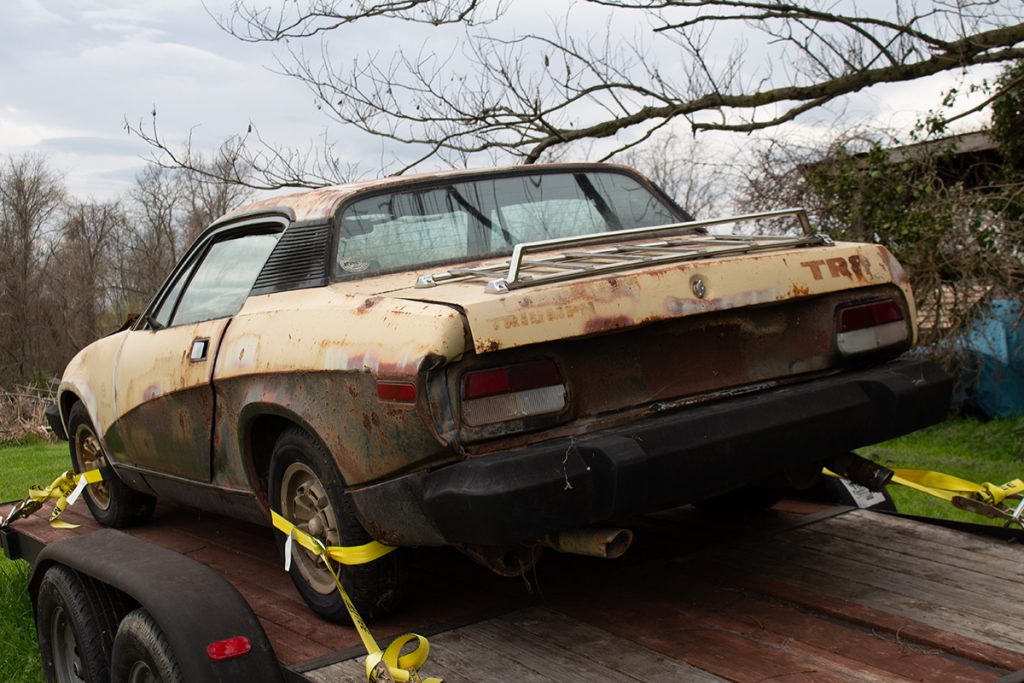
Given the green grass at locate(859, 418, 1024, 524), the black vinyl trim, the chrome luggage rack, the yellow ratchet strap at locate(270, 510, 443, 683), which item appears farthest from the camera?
the green grass at locate(859, 418, 1024, 524)

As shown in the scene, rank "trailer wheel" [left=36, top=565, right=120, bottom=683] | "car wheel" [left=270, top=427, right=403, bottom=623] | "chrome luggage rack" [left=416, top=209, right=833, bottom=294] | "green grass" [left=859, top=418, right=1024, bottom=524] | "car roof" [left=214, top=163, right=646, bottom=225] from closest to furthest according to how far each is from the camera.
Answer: "chrome luggage rack" [left=416, top=209, right=833, bottom=294] < "car wheel" [left=270, top=427, right=403, bottom=623] < "trailer wheel" [left=36, top=565, right=120, bottom=683] < "car roof" [left=214, top=163, right=646, bottom=225] < "green grass" [left=859, top=418, right=1024, bottom=524]

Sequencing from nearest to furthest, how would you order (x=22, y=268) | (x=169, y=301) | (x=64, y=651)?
(x=64, y=651) → (x=169, y=301) → (x=22, y=268)

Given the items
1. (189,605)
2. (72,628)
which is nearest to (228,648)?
(189,605)

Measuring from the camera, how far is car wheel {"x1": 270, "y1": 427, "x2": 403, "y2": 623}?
3.22 metres

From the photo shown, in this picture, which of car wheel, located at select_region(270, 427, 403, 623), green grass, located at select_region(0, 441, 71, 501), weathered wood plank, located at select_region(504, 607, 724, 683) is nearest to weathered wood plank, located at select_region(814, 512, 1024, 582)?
weathered wood plank, located at select_region(504, 607, 724, 683)

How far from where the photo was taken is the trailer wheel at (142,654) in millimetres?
2875

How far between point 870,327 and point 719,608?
1.05 meters

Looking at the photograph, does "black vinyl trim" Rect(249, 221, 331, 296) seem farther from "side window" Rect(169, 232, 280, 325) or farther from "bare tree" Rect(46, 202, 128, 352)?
"bare tree" Rect(46, 202, 128, 352)

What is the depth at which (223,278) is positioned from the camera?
4250mm

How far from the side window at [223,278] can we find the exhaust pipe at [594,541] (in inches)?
65.7

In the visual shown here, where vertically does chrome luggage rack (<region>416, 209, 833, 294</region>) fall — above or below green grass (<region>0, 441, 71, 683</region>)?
above

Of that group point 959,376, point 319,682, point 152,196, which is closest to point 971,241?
point 959,376

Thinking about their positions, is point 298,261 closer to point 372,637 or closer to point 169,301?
point 169,301

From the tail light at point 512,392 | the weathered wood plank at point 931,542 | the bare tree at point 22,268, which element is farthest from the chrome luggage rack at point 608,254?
the bare tree at point 22,268
